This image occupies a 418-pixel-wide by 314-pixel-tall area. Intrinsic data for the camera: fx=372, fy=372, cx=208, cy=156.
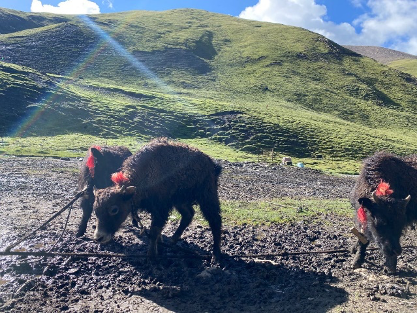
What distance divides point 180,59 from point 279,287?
3188 inches

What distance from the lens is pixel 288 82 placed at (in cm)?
7288

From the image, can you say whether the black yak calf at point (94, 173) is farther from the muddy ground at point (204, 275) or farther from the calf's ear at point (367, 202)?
the calf's ear at point (367, 202)

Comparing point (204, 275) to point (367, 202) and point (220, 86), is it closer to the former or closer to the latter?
point (367, 202)

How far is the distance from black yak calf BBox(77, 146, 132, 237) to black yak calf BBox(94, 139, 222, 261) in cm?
101

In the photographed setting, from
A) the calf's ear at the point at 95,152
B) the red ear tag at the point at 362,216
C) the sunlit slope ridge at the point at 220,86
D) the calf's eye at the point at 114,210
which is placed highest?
the sunlit slope ridge at the point at 220,86

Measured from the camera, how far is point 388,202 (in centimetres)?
514

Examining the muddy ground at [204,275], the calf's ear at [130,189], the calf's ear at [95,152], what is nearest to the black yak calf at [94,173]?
the calf's ear at [95,152]

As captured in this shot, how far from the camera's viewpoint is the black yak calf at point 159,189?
6.34 metres

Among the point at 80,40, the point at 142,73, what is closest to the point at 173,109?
the point at 142,73

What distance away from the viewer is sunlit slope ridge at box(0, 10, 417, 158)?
40.4 m

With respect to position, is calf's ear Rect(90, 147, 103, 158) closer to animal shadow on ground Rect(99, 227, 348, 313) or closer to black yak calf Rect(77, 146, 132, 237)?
black yak calf Rect(77, 146, 132, 237)

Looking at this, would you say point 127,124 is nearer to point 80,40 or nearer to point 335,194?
point 335,194

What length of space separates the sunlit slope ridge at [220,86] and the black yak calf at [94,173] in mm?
21378

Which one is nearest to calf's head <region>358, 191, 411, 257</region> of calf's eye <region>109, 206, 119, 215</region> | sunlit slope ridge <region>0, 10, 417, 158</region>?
calf's eye <region>109, 206, 119, 215</region>
